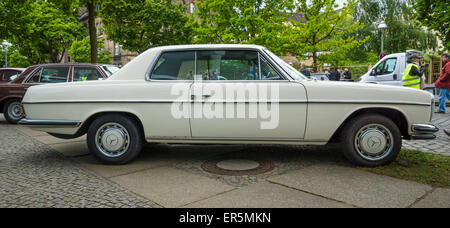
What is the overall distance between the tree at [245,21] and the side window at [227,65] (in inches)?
850

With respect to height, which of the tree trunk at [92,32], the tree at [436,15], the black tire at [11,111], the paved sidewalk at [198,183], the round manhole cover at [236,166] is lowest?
the paved sidewalk at [198,183]

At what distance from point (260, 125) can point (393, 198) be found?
1705mm

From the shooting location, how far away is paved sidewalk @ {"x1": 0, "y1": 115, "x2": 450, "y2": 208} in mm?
3402

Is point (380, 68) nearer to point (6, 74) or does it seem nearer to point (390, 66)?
point (390, 66)

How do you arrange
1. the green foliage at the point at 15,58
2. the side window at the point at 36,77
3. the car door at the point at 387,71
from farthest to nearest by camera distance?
the green foliage at the point at 15,58, the car door at the point at 387,71, the side window at the point at 36,77

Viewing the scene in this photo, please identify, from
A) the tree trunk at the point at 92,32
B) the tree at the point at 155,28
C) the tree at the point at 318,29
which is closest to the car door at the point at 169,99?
the tree trunk at the point at 92,32

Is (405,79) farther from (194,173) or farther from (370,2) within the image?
(370,2)

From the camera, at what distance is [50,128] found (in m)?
4.79

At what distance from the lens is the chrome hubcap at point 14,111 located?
9.95 meters

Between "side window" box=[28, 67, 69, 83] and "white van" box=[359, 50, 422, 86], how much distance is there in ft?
34.5

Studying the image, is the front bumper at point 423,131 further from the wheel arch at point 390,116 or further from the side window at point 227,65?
the side window at point 227,65

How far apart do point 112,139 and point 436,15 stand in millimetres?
20162
